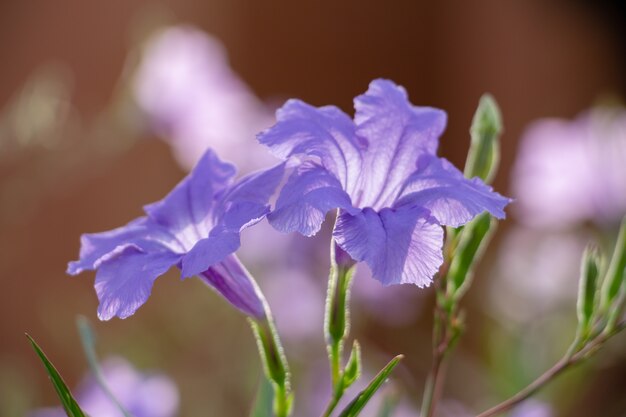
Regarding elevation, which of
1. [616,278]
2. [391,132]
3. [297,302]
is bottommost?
[297,302]

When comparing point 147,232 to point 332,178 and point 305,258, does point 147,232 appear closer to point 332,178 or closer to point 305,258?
point 332,178

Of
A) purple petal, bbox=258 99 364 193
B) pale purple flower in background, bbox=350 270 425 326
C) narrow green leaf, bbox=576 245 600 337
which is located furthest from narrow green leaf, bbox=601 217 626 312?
pale purple flower in background, bbox=350 270 425 326

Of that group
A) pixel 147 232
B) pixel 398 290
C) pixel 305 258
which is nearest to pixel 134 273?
pixel 147 232

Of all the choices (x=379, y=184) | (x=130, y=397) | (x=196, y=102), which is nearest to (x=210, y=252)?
(x=379, y=184)

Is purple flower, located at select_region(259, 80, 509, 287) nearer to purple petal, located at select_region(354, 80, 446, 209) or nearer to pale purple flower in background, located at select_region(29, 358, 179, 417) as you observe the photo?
purple petal, located at select_region(354, 80, 446, 209)

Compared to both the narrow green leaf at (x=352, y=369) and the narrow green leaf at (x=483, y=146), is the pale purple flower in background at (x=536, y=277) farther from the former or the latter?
the narrow green leaf at (x=352, y=369)

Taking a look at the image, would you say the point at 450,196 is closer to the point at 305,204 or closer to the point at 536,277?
the point at 305,204
